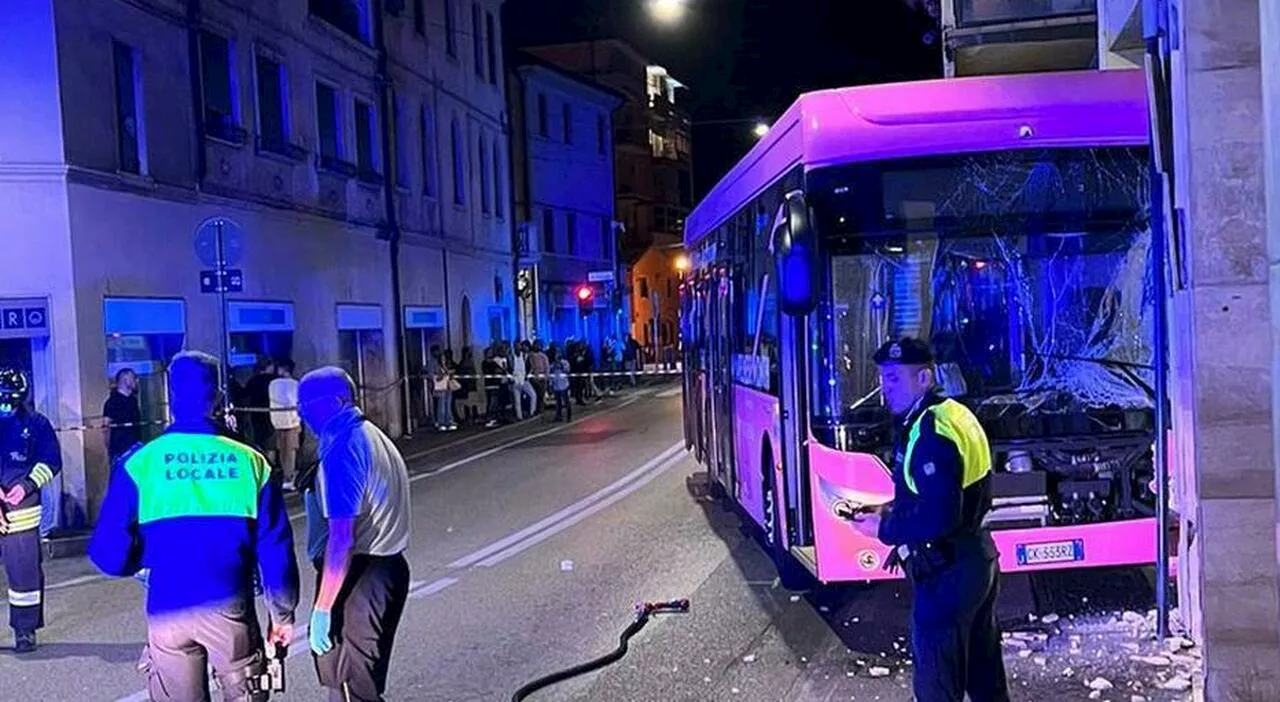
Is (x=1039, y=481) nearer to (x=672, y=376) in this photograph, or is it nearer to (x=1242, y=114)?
(x=1242, y=114)

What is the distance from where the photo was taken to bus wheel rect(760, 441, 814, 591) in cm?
901

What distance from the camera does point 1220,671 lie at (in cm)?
621

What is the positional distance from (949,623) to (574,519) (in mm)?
8222

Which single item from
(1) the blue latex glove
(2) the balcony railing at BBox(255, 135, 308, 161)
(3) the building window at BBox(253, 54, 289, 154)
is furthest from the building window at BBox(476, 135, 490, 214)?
(1) the blue latex glove

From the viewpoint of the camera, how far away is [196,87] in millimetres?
18578

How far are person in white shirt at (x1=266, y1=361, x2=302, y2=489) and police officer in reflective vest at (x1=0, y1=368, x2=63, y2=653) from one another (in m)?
9.11

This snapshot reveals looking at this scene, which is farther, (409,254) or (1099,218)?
(409,254)

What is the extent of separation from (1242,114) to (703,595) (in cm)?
499

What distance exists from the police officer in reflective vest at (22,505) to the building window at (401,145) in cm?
1919

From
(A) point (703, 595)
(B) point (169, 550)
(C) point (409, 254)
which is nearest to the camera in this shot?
(B) point (169, 550)

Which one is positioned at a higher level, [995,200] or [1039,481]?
[995,200]

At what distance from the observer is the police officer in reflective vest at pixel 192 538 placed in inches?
196

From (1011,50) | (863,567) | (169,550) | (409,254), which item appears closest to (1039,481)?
(863,567)

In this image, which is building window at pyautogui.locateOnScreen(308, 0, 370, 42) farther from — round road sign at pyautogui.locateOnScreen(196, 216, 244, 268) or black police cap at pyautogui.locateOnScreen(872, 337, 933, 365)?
black police cap at pyautogui.locateOnScreen(872, 337, 933, 365)
